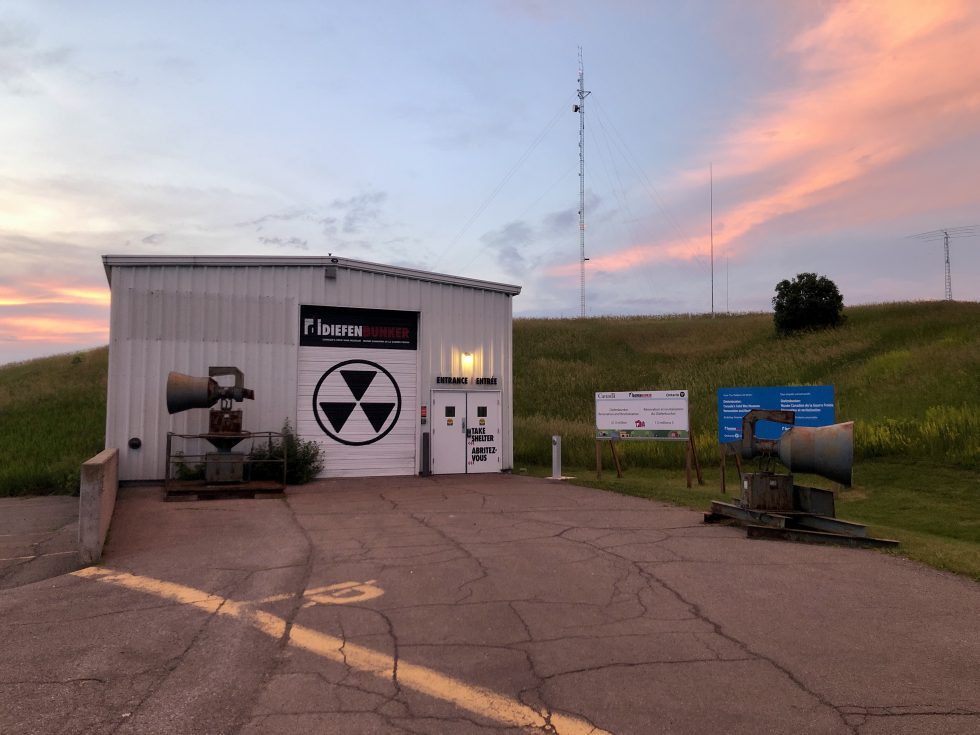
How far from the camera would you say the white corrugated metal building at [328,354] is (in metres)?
15.4

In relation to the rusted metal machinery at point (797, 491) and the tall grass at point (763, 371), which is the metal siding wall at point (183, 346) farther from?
Result: the rusted metal machinery at point (797, 491)

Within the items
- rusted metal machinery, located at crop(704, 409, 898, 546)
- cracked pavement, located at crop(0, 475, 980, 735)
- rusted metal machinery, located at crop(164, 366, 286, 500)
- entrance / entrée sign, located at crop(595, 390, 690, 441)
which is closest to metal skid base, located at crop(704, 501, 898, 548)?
rusted metal machinery, located at crop(704, 409, 898, 546)

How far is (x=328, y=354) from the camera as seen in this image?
17.3m

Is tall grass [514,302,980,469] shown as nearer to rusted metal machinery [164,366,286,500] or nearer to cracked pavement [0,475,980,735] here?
rusted metal machinery [164,366,286,500]

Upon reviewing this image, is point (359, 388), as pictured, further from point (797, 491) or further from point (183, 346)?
point (797, 491)

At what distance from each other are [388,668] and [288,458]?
11.8 m

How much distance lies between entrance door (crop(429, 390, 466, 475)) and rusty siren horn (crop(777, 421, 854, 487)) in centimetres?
990

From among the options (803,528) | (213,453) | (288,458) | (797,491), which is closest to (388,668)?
(803,528)

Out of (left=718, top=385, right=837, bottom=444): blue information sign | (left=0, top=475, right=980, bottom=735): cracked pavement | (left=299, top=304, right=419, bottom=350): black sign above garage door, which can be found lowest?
(left=0, top=475, right=980, bottom=735): cracked pavement

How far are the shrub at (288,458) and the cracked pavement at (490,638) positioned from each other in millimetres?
6152

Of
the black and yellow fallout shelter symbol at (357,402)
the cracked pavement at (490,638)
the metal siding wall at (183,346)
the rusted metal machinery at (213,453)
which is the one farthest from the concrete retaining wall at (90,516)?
the black and yellow fallout shelter symbol at (357,402)

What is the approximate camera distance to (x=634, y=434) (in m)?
17.0

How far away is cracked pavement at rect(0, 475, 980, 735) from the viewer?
13.3ft

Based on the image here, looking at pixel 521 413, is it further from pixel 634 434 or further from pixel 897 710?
pixel 897 710
